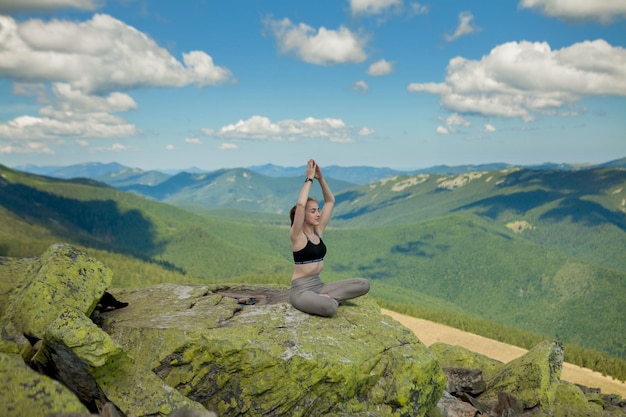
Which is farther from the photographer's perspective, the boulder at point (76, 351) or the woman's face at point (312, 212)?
the woman's face at point (312, 212)

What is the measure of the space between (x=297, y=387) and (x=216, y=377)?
2729 millimetres

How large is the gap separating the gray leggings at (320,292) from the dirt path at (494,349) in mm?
57304

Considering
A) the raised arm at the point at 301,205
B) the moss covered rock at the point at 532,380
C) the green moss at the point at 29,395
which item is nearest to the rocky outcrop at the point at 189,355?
the green moss at the point at 29,395

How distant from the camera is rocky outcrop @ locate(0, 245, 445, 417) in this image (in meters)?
10.9

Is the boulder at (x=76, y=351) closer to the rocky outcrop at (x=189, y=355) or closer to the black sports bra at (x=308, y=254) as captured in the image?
the rocky outcrop at (x=189, y=355)

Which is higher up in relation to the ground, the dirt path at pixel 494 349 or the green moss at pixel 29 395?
the green moss at pixel 29 395

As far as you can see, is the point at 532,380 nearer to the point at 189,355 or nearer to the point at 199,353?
the point at 199,353

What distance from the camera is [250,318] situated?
15.8 m

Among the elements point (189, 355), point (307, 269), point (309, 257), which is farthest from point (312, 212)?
point (189, 355)

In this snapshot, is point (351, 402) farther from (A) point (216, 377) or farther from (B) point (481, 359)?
(B) point (481, 359)

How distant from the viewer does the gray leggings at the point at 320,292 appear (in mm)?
16094

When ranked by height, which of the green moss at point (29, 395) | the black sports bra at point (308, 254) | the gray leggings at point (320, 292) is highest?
the black sports bra at point (308, 254)

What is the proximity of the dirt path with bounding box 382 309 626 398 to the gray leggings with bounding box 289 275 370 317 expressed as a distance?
2256 inches

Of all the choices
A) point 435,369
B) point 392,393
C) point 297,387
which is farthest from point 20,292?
point 435,369
